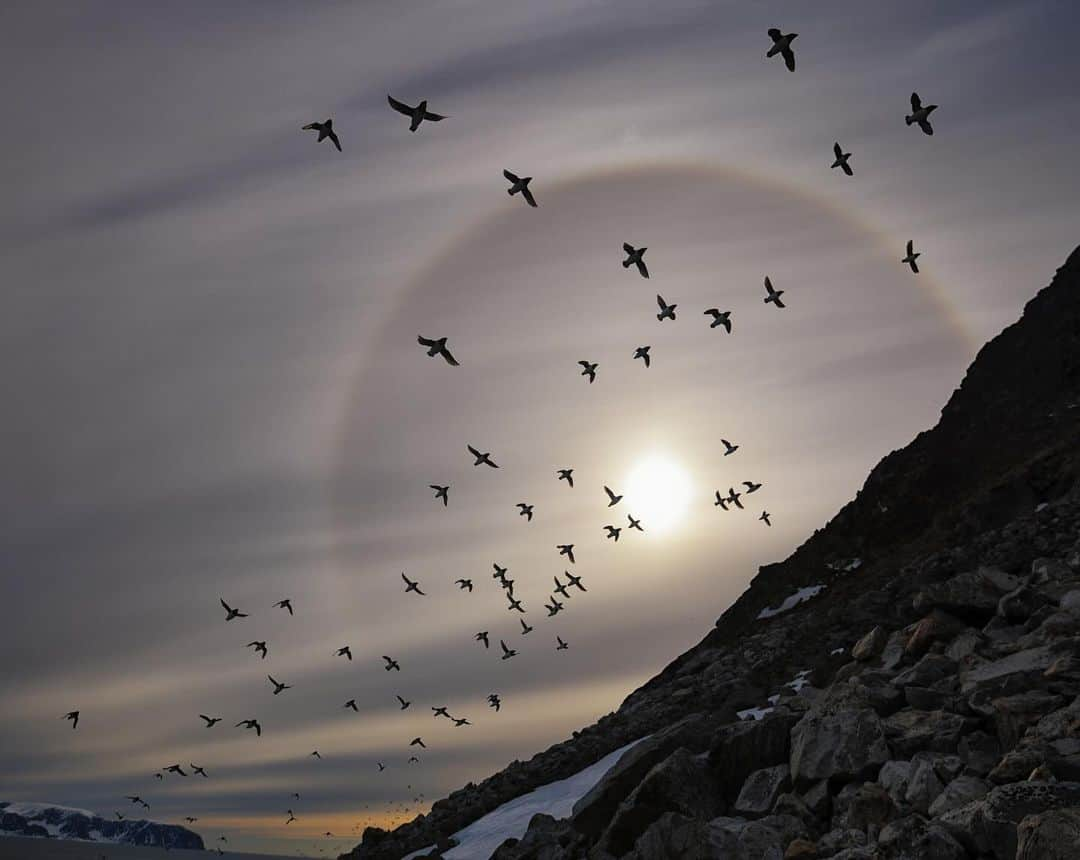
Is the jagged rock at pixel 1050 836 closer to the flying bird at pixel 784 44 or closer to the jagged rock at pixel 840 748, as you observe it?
the jagged rock at pixel 840 748

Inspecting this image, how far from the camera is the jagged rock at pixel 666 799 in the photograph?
2278 cm

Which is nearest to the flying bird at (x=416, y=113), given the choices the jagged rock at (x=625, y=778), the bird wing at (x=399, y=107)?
the bird wing at (x=399, y=107)

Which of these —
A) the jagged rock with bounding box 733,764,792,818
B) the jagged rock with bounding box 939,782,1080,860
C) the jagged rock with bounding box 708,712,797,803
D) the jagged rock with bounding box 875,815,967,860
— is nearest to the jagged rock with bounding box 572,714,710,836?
the jagged rock with bounding box 708,712,797,803

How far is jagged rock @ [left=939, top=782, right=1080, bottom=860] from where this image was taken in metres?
15.0

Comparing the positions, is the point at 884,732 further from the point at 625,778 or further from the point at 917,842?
A: the point at 625,778

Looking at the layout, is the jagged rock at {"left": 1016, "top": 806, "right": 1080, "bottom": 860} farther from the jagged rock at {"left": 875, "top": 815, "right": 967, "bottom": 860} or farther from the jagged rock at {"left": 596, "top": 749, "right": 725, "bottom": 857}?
the jagged rock at {"left": 596, "top": 749, "right": 725, "bottom": 857}

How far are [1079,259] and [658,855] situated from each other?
62.1 meters

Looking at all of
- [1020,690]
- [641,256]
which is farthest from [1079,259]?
[1020,690]

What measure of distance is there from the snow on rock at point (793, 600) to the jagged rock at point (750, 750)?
113 feet

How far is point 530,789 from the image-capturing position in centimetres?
4191

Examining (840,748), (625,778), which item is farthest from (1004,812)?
(625,778)

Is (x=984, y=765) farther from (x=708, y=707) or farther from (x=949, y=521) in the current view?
(x=949, y=521)

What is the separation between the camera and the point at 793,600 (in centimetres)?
5875

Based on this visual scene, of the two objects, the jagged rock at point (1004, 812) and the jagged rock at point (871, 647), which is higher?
the jagged rock at point (871, 647)
